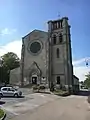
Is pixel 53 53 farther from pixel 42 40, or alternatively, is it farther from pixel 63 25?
pixel 63 25

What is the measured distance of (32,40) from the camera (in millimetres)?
52188

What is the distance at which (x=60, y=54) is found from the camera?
155 ft

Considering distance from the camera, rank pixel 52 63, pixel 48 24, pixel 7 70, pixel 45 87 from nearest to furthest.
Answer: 1. pixel 45 87
2. pixel 52 63
3. pixel 48 24
4. pixel 7 70

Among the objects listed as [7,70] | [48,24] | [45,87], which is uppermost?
[48,24]

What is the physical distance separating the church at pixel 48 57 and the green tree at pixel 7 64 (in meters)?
19.2

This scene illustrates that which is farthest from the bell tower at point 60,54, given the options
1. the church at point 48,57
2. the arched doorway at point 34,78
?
the arched doorway at point 34,78

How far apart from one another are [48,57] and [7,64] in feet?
102

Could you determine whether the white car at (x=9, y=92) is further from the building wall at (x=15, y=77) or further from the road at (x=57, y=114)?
the building wall at (x=15, y=77)

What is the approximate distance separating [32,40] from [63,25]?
1047 cm

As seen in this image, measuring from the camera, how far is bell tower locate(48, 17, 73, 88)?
1784 inches

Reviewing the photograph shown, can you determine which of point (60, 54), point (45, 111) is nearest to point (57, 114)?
point (45, 111)

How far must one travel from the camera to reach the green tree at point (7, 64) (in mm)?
70125

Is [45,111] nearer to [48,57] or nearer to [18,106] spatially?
[18,106]

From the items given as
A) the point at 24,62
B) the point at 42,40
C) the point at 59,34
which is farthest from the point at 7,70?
the point at 59,34
